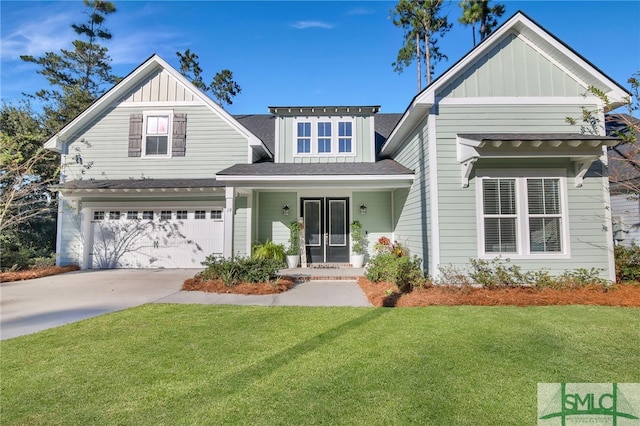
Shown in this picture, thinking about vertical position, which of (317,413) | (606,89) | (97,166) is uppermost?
(606,89)

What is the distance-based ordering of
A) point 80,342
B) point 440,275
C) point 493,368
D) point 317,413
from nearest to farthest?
point 317,413, point 493,368, point 80,342, point 440,275

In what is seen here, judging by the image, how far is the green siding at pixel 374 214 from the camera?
11.2 meters

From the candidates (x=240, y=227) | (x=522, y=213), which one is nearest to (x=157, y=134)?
(x=240, y=227)

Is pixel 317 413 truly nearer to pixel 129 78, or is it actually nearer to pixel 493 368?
pixel 493 368

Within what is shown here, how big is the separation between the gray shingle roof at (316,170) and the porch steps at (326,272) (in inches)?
119

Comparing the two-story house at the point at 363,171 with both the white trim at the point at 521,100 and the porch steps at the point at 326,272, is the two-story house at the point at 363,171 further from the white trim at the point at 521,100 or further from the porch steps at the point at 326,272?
Answer: the porch steps at the point at 326,272

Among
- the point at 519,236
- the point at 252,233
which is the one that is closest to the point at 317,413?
the point at 519,236

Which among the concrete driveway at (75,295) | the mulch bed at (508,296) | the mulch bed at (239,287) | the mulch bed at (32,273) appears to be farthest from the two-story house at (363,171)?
the concrete driveway at (75,295)

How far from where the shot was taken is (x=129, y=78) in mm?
10789

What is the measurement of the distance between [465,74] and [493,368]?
22.6 ft

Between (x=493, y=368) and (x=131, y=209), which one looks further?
(x=131, y=209)

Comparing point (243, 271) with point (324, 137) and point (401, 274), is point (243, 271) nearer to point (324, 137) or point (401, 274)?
point (401, 274)

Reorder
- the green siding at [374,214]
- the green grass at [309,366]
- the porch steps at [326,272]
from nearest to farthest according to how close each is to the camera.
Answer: the green grass at [309,366] → the porch steps at [326,272] → the green siding at [374,214]

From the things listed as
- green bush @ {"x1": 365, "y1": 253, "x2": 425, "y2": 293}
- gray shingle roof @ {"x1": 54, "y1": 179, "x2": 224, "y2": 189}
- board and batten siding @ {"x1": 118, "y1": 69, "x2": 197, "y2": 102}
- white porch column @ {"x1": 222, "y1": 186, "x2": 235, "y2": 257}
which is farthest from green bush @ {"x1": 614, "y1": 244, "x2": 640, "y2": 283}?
board and batten siding @ {"x1": 118, "y1": 69, "x2": 197, "y2": 102}
